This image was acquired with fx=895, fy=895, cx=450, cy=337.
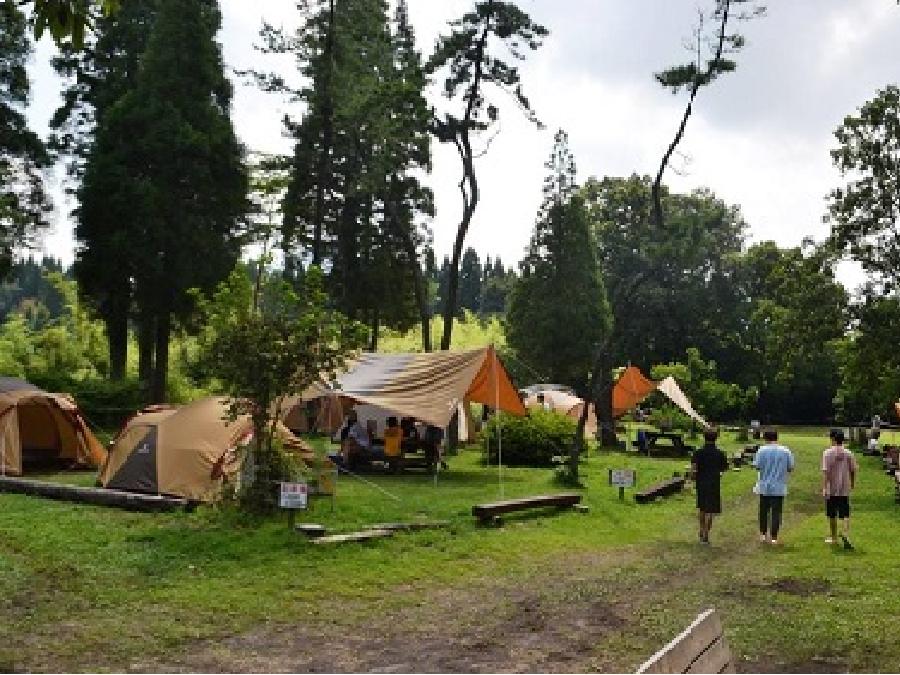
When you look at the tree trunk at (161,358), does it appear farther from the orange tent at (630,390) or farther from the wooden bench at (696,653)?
the wooden bench at (696,653)

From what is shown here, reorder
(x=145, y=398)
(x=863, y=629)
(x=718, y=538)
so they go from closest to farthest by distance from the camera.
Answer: (x=863, y=629) → (x=718, y=538) → (x=145, y=398)

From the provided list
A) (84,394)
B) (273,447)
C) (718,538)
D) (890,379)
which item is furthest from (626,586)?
(84,394)

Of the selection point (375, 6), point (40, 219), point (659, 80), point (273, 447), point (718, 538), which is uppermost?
point (375, 6)

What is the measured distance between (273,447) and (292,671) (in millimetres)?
5779

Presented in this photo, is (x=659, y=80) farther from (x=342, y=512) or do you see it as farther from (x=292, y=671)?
(x=292, y=671)

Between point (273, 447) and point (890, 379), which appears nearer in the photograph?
point (273, 447)

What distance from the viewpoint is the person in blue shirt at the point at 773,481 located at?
11773 mm

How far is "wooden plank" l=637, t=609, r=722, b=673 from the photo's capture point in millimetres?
2656

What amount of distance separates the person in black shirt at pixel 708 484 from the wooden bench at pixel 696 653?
8.83 m

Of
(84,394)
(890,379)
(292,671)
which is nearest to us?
(292,671)

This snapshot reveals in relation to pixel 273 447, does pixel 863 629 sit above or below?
below

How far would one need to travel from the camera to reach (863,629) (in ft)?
24.0

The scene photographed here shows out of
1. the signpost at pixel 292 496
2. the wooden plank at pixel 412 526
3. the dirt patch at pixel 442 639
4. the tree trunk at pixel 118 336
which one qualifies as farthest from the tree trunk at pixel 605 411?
the dirt patch at pixel 442 639

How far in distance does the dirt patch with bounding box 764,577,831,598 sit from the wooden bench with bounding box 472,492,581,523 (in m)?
3.94
